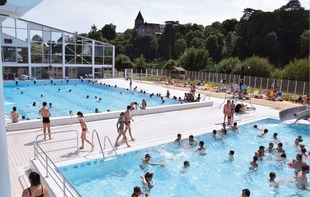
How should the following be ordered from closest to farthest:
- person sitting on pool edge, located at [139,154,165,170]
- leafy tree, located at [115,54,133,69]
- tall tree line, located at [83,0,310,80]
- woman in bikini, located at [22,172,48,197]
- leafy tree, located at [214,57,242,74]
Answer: woman in bikini, located at [22,172,48,197]
person sitting on pool edge, located at [139,154,165,170]
leafy tree, located at [214,57,242,74]
tall tree line, located at [83,0,310,80]
leafy tree, located at [115,54,133,69]

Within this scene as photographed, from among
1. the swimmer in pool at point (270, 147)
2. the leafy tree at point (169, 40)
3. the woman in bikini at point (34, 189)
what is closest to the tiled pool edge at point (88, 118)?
the swimmer in pool at point (270, 147)

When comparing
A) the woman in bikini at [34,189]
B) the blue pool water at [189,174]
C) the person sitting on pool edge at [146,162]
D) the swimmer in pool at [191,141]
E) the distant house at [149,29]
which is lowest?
the blue pool water at [189,174]

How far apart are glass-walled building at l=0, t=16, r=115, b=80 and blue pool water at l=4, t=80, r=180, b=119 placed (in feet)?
8.28

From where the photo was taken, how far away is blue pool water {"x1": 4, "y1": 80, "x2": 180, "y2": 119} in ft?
60.0

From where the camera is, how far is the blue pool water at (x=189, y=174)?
748 cm

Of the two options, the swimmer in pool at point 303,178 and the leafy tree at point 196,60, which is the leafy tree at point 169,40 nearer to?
the leafy tree at point 196,60

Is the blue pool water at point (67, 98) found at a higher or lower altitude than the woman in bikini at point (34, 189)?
lower

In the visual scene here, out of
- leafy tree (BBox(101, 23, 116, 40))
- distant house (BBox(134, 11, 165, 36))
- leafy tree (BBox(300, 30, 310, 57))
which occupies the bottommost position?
leafy tree (BBox(300, 30, 310, 57))

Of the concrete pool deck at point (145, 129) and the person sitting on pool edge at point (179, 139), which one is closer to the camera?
the concrete pool deck at point (145, 129)

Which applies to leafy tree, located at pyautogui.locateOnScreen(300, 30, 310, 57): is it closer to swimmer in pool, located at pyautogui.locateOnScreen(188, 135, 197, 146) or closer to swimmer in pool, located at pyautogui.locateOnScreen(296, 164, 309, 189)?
Result: swimmer in pool, located at pyautogui.locateOnScreen(188, 135, 197, 146)

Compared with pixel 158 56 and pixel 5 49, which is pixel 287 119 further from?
pixel 158 56

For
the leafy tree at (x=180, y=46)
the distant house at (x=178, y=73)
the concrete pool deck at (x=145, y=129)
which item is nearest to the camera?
the concrete pool deck at (x=145, y=129)

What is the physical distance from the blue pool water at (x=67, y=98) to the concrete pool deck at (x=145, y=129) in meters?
4.41

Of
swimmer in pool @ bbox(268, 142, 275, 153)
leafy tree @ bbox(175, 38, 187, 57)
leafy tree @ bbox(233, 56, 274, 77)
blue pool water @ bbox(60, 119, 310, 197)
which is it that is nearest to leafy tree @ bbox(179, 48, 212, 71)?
leafy tree @ bbox(233, 56, 274, 77)
